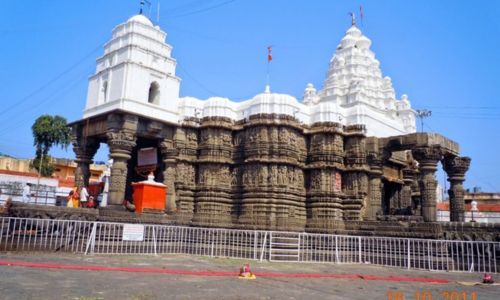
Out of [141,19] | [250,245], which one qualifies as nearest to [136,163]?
[141,19]

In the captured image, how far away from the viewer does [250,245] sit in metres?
14.2

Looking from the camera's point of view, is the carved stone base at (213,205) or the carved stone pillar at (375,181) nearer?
the carved stone base at (213,205)

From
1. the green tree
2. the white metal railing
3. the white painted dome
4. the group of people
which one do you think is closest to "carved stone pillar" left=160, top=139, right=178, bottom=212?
the group of people

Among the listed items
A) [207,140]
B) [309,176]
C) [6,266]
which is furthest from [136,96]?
[6,266]

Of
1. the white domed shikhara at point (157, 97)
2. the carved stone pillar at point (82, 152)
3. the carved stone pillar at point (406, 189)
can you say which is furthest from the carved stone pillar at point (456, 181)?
the carved stone pillar at point (82, 152)

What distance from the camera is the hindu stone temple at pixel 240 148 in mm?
17375

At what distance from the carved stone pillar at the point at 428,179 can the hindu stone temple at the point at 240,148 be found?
0.18 feet

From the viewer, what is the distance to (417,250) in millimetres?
13719

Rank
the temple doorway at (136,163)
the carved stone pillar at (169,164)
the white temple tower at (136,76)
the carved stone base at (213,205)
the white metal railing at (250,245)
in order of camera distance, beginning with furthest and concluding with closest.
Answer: the temple doorway at (136,163) → the carved stone pillar at (169,164) → the carved stone base at (213,205) → the white temple tower at (136,76) → the white metal railing at (250,245)

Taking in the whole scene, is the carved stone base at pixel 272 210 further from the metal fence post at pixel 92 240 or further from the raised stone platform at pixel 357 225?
the metal fence post at pixel 92 240

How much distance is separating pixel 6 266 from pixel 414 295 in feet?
25.8

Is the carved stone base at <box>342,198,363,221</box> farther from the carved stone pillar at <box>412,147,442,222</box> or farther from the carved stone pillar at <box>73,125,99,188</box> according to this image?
the carved stone pillar at <box>73,125,99,188</box>

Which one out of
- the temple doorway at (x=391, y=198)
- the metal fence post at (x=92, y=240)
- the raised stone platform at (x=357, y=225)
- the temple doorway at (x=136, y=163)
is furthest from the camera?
the temple doorway at (x=391, y=198)

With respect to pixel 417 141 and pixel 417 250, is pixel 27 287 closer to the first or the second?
pixel 417 250
